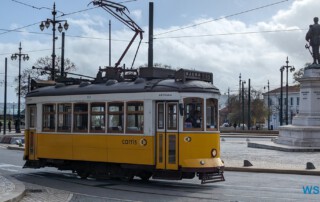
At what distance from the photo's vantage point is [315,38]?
3294 cm

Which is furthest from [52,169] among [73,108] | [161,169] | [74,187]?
[161,169]

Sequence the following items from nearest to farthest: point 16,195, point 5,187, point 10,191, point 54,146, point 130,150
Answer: point 16,195, point 10,191, point 5,187, point 130,150, point 54,146

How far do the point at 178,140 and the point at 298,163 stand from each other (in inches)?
382

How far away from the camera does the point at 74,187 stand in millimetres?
15281

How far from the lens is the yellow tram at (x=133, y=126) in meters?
14.9

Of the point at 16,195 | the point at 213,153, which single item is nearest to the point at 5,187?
the point at 16,195

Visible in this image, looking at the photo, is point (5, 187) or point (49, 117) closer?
point (5, 187)

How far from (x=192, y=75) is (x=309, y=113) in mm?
17884

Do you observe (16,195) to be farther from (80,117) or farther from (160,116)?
(80,117)

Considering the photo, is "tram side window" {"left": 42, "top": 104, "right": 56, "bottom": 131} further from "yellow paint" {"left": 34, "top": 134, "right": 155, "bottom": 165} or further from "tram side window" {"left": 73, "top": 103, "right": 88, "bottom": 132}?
"tram side window" {"left": 73, "top": 103, "right": 88, "bottom": 132}

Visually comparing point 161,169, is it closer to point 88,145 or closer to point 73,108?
point 88,145

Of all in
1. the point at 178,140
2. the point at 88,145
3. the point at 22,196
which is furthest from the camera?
the point at 88,145

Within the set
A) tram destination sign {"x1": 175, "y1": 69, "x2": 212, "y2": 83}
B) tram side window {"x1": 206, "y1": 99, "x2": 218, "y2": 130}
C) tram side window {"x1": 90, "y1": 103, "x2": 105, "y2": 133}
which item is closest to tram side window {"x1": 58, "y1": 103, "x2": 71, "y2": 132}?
tram side window {"x1": 90, "y1": 103, "x2": 105, "y2": 133}

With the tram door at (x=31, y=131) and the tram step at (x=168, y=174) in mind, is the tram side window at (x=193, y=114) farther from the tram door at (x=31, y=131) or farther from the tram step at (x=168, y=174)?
the tram door at (x=31, y=131)
